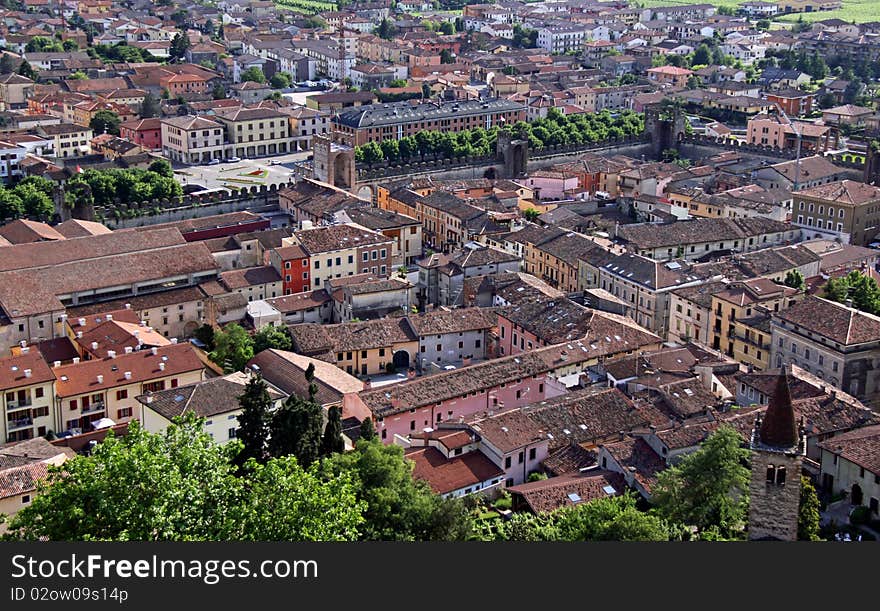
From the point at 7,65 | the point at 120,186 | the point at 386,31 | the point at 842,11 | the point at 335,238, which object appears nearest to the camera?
the point at 335,238

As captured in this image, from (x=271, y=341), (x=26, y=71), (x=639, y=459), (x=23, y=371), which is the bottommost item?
(x=271, y=341)

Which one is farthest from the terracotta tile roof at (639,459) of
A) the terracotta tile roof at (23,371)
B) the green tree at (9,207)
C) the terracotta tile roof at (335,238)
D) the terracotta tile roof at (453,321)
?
the green tree at (9,207)

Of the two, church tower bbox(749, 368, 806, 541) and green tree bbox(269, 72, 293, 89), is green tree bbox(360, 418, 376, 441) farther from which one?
green tree bbox(269, 72, 293, 89)

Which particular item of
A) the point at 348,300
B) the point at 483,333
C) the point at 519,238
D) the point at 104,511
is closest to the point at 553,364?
the point at 483,333

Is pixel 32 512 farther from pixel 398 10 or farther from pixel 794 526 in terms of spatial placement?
pixel 398 10

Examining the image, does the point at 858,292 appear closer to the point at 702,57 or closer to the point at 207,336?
the point at 207,336

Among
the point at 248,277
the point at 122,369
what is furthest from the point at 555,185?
the point at 122,369

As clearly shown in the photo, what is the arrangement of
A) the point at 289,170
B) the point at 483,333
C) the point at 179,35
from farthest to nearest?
the point at 179,35 → the point at 289,170 → the point at 483,333
